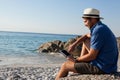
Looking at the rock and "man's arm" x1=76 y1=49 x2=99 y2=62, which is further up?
"man's arm" x1=76 y1=49 x2=99 y2=62

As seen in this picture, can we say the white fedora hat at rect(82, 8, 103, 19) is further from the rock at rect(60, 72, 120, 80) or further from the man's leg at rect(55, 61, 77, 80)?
the rock at rect(60, 72, 120, 80)

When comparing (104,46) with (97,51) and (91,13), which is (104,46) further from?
(91,13)

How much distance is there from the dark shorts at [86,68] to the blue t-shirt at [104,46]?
87 millimetres

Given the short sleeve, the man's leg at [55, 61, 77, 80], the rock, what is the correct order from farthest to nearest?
the man's leg at [55, 61, 77, 80] < the rock < the short sleeve

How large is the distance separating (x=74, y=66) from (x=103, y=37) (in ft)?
3.38

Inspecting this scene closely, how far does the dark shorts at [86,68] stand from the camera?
25.6ft

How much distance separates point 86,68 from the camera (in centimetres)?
795

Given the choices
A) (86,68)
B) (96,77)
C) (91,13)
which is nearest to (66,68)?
(86,68)

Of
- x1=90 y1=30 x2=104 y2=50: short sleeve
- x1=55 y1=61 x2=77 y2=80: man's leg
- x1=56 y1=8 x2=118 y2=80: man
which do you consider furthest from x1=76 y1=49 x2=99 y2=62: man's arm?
x1=55 y1=61 x2=77 y2=80: man's leg

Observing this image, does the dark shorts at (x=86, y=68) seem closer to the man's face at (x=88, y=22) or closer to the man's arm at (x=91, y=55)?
the man's arm at (x=91, y=55)

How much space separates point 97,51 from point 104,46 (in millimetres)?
200

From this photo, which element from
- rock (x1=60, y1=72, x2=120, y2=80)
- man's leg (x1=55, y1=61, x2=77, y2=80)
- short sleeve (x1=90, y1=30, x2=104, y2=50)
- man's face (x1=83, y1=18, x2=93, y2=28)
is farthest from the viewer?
man's leg (x1=55, y1=61, x2=77, y2=80)

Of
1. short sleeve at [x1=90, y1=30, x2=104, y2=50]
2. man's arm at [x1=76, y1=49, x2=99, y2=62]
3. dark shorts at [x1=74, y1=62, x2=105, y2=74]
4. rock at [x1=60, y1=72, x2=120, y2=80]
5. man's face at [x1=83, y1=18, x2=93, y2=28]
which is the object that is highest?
man's face at [x1=83, y1=18, x2=93, y2=28]

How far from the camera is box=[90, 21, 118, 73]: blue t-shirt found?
7543mm
